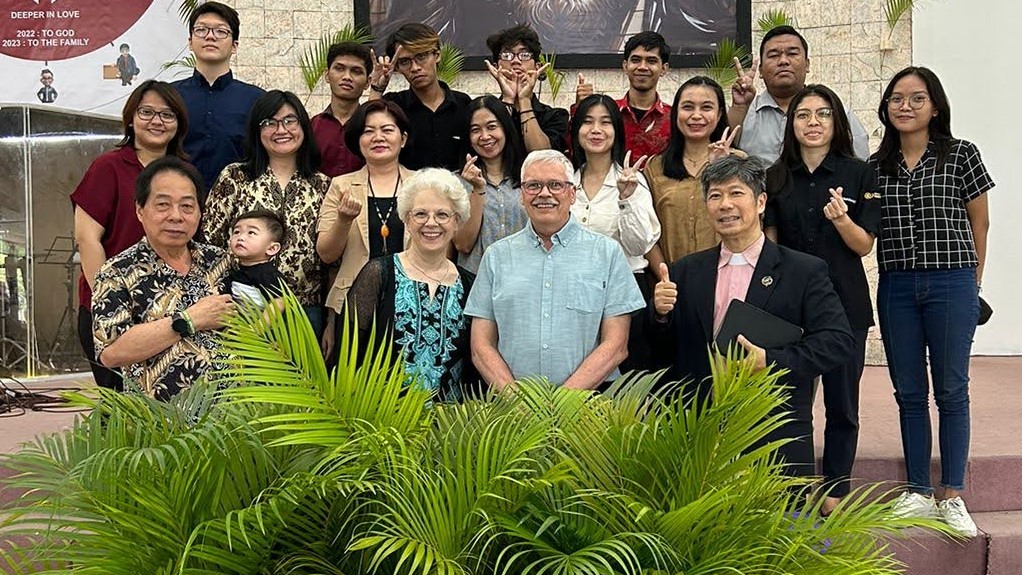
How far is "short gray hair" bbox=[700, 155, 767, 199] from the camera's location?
11.6 feet

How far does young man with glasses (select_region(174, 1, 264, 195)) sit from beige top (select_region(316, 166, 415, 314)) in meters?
0.63

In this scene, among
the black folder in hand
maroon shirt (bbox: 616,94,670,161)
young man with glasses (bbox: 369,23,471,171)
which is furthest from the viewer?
maroon shirt (bbox: 616,94,670,161)

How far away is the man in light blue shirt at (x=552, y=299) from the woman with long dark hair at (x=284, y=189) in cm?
74

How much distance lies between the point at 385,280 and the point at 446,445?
1534 mm

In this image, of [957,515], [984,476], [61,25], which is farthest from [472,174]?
[61,25]

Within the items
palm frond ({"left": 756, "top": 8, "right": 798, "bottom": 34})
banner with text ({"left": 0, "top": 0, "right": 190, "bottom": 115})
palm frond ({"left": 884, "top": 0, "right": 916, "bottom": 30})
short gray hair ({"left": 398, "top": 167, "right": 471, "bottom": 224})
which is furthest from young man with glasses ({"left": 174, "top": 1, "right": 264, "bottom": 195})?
palm frond ({"left": 884, "top": 0, "right": 916, "bottom": 30})

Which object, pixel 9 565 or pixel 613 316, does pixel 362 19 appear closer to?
pixel 613 316

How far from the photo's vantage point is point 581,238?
3.71 m

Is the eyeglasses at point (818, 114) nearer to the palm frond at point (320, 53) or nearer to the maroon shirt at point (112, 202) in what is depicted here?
the maroon shirt at point (112, 202)

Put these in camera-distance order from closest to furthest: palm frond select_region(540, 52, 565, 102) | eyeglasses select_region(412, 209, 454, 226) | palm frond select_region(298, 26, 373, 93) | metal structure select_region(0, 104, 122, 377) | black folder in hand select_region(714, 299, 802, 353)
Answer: black folder in hand select_region(714, 299, 802, 353), eyeglasses select_region(412, 209, 454, 226), palm frond select_region(540, 52, 565, 102), metal structure select_region(0, 104, 122, 377), palm frond select_region(298, 26, 373, 93)

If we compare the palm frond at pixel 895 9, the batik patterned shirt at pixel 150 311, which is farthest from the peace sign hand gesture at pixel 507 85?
the palm frond at pixel 895 9

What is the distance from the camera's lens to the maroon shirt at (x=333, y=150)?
4504 millimetres

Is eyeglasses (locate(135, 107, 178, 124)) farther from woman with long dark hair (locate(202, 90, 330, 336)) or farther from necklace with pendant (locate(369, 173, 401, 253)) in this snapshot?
necklace with pendant (locate(369, 173, 401, 253))

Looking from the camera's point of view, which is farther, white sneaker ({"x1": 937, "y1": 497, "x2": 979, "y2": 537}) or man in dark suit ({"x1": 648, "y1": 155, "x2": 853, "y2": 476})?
white sneaker ({"x1": 937, "y1": 497, "x2": 979, "y2": 537})
